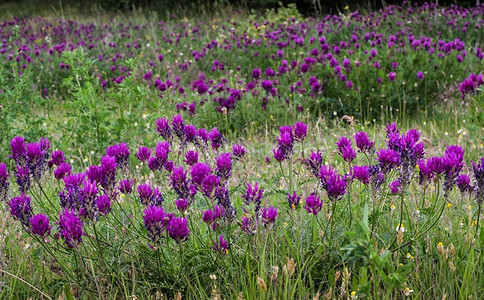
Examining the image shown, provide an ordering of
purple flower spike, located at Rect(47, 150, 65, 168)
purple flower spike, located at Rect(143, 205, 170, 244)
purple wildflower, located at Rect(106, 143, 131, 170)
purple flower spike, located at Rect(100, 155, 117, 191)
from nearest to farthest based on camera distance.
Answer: purple flower spike, located at Rect(143, 205, 170, 244) → purple flower spike, located at Rect(100, 155, 117, 191) → purple wildflower, located at Rect(106, 143, 131, 170) → purple flower spike, located at Rect(47, 150, 65, 168)

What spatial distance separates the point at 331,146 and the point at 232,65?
387 cm

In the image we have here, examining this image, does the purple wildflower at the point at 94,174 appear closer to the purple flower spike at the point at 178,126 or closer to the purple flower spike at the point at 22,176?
the purple flower spike at the point at 22,176

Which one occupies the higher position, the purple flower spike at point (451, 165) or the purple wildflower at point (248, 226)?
the purple flower spike at point (451, 165)

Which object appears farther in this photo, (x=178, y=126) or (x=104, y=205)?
(x=178, y=126)

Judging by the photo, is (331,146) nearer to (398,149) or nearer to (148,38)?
(398,149)

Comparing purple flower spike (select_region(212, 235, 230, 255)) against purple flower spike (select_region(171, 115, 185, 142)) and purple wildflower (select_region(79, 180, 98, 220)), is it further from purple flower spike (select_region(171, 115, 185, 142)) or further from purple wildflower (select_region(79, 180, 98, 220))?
purple flower spike (select_region(171, 115, 185, 142))

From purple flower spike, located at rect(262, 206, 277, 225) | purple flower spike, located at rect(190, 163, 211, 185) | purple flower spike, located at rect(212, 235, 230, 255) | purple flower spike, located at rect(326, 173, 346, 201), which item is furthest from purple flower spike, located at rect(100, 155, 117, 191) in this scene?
purple flower spike, located at rect(326, 173, 346, 201)

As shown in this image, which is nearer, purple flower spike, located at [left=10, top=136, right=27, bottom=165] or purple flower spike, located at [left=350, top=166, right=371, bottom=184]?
purple flower spike, located at [left=350, top=166, right=371, bottom=184]

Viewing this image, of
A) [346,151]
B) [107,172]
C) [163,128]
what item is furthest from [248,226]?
[163,128]

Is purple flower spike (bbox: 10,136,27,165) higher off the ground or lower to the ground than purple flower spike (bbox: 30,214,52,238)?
higher

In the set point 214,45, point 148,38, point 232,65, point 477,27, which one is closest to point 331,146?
point 232,65

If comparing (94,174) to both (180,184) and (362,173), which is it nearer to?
(180,184)

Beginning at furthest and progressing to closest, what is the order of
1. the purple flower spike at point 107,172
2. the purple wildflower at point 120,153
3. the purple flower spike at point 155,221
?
the purple wildflower at point 120,153 < the purple flower spike at point 107,172 < the purple flower spike at point 155,221

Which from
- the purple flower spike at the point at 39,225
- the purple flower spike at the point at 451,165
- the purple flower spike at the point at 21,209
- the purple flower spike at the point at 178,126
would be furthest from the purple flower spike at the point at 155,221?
the purple flower spike at the point at 451,165
